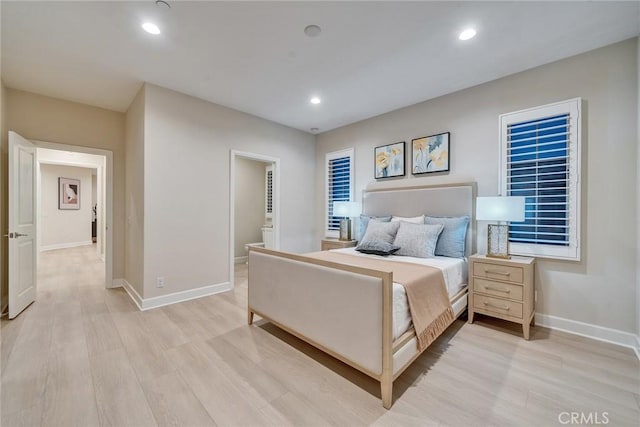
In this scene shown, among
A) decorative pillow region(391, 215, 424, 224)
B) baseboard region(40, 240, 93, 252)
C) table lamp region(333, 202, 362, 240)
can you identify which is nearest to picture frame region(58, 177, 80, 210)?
baseboard region(40, 240, 93, 252)

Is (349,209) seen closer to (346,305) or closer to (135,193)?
(346,305)

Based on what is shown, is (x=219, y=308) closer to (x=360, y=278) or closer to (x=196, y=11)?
(x=360, y=278)

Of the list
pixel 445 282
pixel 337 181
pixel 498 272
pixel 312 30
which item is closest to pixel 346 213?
Result: pixel 337 181

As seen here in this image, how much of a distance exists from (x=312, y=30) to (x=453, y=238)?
2654 mm

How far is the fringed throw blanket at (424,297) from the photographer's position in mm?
1877

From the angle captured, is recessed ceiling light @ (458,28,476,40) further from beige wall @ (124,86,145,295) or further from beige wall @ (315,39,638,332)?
beige wall @ (124,86,145,295)

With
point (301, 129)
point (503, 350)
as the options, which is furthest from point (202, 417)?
point (301, 129)

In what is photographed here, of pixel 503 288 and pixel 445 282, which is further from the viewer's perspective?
pixel 503 288

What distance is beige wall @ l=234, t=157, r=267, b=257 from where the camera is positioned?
19.9 feet

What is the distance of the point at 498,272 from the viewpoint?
2619mm

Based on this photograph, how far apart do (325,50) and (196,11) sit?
114 centimetres

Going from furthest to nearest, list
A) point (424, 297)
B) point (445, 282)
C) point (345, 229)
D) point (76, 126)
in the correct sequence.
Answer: point (345, 229) → point (76, 126) → point (445, 282) → point (424, 297)

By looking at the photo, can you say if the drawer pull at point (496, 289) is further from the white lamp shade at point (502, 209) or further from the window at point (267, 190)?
the window at point (267, 190)

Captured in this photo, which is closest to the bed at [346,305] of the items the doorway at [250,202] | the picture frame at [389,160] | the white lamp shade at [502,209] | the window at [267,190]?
the white lamp shade at [502,209]
